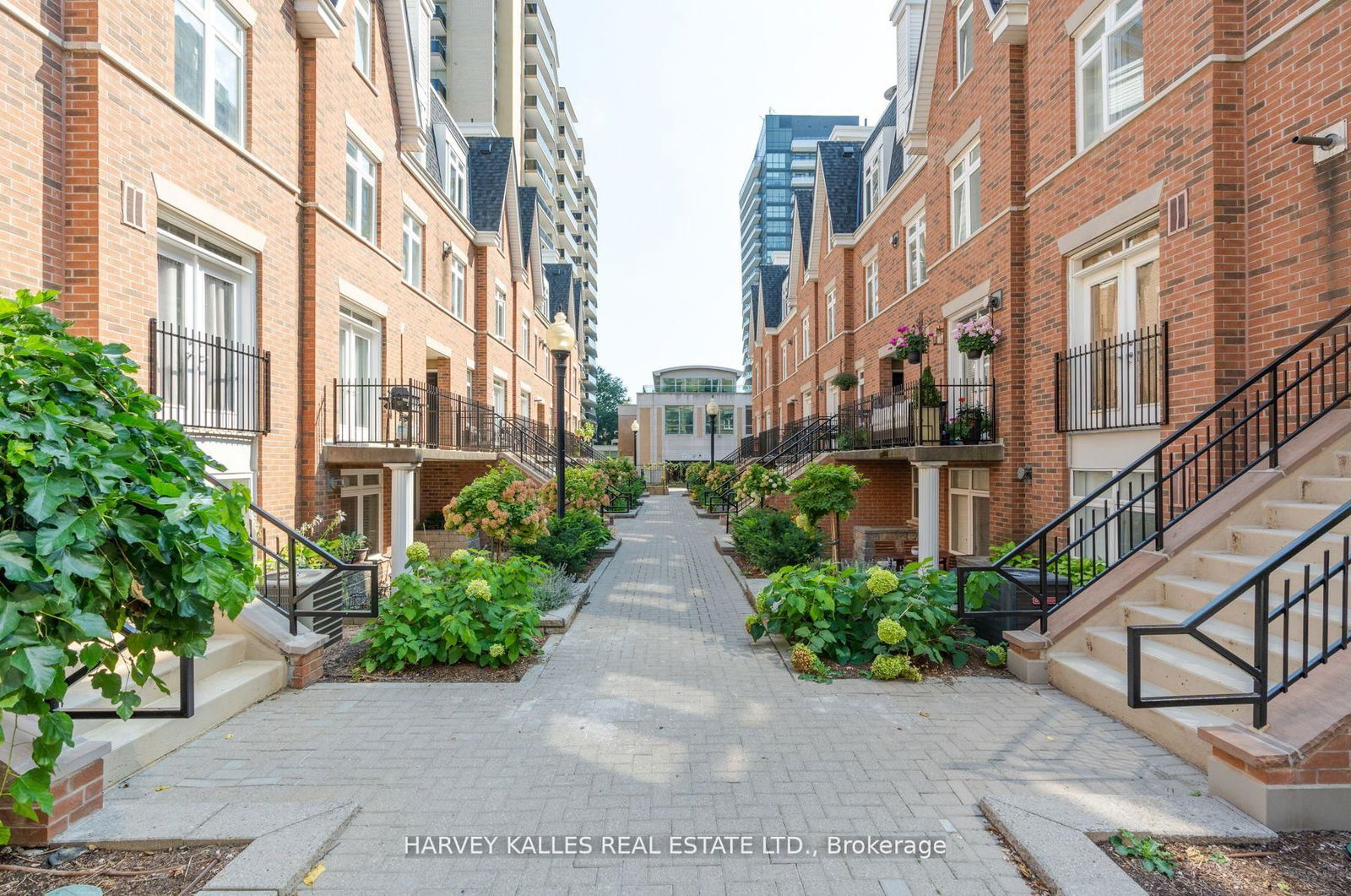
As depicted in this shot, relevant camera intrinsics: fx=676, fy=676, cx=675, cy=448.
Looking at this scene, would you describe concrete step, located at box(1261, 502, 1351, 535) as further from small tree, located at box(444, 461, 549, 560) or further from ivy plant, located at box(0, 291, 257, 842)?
small tree, located at box(444, 461, 549, 560)

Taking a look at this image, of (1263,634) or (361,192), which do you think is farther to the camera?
(361,192)

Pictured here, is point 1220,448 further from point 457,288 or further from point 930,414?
point 457,288

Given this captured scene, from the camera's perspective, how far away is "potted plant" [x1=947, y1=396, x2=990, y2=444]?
11055 mm

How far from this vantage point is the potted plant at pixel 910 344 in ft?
42.7

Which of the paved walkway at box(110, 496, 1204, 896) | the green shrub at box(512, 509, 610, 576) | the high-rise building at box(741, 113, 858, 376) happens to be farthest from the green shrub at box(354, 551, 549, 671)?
the high-rise building at box(741, 113, 858, 376)

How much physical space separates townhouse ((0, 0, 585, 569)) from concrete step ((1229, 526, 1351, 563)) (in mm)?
9919

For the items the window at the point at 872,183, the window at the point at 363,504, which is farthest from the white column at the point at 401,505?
the window at the point at 872,183

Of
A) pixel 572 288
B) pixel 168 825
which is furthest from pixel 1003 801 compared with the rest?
pixel 572 288

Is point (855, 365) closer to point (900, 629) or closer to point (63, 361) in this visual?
point (900, 629)

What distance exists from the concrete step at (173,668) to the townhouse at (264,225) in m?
3.22

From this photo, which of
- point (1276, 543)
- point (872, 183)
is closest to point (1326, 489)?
point (1276, 543)

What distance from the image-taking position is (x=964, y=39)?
12.7 meters

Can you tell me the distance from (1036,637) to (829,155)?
776 inches

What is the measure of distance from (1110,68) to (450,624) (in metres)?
10.2
